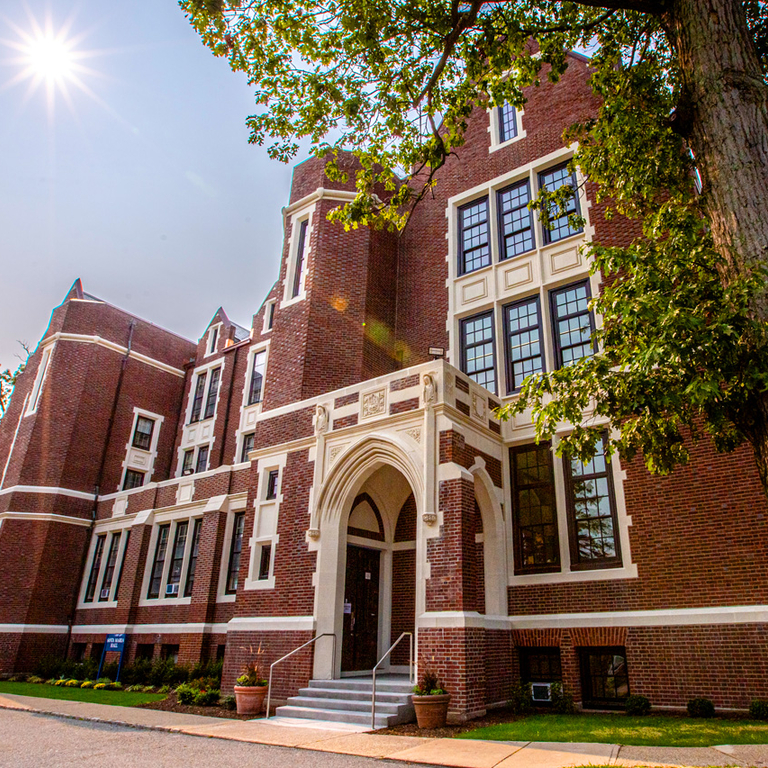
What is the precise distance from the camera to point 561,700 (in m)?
11.3

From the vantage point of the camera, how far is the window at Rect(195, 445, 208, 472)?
26.4 meters

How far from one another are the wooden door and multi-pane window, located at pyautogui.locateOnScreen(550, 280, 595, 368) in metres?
6.42

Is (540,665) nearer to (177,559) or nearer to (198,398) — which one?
(177,559)

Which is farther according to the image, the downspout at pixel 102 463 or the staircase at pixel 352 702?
the downspout at pixel 102 463

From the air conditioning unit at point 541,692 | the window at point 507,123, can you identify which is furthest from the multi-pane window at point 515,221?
the air conditioning unit at point 541,692

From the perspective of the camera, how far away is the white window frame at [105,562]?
22.2 metres

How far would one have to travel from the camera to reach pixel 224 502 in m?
19.5

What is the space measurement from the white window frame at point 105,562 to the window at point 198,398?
628 cm

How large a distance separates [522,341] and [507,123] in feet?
23.0

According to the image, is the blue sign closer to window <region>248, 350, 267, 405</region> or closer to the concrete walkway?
window <region>248, 350, 267, 405</region>

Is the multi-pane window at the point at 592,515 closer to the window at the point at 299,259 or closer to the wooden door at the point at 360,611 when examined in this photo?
the wooden door at the point at 360,611

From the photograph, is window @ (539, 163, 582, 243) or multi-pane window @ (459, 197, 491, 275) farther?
multi-pane window @ (459, 197, 491, 275)

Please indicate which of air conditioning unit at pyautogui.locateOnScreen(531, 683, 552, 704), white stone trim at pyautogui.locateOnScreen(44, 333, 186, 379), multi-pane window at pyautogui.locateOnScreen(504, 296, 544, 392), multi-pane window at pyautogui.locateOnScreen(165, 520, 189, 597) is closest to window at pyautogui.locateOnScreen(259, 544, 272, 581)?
air conditioning unit at pyautogui.locateOnScreen(531, 683, 552, 704)

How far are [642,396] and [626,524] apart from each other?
5444mm
